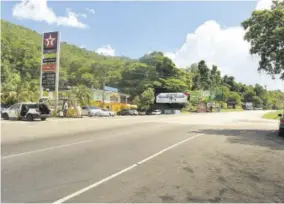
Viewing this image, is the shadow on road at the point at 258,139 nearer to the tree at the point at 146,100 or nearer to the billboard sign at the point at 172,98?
the tree at the point at 146,100

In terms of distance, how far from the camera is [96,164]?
416 inches

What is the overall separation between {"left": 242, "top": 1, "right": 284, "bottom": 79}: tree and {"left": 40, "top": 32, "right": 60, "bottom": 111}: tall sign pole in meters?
26.2

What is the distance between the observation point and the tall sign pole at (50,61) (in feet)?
155

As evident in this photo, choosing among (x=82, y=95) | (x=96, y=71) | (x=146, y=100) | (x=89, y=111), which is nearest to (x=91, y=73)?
(x=96, y=71)

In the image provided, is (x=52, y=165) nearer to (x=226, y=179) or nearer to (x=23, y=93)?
(x=226, y=179)

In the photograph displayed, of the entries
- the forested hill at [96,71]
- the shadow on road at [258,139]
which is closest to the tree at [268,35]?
the shadow on road at [258,139]

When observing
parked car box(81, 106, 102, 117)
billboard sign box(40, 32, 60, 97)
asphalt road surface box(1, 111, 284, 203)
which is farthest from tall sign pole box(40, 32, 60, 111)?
asphalt road surface box(1, 111, 284, 203)

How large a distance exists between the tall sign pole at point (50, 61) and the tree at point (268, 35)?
2620cm

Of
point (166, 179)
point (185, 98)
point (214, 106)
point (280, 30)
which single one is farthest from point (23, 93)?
point (214, 106)

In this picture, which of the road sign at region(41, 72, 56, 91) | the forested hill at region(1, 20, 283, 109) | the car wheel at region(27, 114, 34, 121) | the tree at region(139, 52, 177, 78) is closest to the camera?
the car wheel at region(27, 114, 34, 121)

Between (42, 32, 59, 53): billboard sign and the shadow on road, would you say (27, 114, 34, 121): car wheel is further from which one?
the shadow on road

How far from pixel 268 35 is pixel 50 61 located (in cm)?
2891

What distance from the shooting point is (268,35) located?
87.6ft

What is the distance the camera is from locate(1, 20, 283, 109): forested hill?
9600 centimetres
